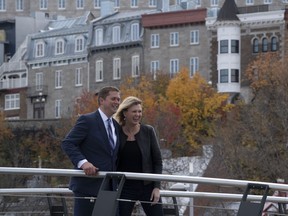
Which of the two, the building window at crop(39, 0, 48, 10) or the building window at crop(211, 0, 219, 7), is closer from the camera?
the building window at crop(211, 0, 219, 7)

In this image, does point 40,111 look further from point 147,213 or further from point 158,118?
point 147,213

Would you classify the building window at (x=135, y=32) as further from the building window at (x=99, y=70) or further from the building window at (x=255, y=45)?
the building window at (x=255, y=45)

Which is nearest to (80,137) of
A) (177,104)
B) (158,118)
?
(158,118)

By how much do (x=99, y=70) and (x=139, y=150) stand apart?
349 ft

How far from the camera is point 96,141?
1750 centimetres

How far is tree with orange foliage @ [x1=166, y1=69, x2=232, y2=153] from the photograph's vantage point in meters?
97.8

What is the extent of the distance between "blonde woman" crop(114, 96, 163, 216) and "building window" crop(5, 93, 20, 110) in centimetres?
11338

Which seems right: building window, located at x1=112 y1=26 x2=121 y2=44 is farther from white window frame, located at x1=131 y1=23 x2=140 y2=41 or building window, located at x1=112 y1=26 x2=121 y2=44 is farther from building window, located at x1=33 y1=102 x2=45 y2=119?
building window, located at x1=33 y1=102 x2=45 y2=119

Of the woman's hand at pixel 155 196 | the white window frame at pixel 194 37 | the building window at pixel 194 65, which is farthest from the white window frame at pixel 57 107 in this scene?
the woman's hand at pixel 155 196

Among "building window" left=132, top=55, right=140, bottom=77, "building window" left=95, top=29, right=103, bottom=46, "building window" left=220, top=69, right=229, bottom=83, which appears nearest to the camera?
"building window" left=220, top=69, right=229, bottom=83

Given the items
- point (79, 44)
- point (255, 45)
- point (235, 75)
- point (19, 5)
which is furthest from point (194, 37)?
point (19, 5)

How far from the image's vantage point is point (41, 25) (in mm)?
141375

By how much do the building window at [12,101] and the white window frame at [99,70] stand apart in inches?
381

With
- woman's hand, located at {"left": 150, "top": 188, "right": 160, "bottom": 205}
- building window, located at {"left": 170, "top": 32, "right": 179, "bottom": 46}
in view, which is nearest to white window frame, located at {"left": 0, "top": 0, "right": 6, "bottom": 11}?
building window, located at {"left": 170, "top": 32, "right": 179, "bottom": 46}
